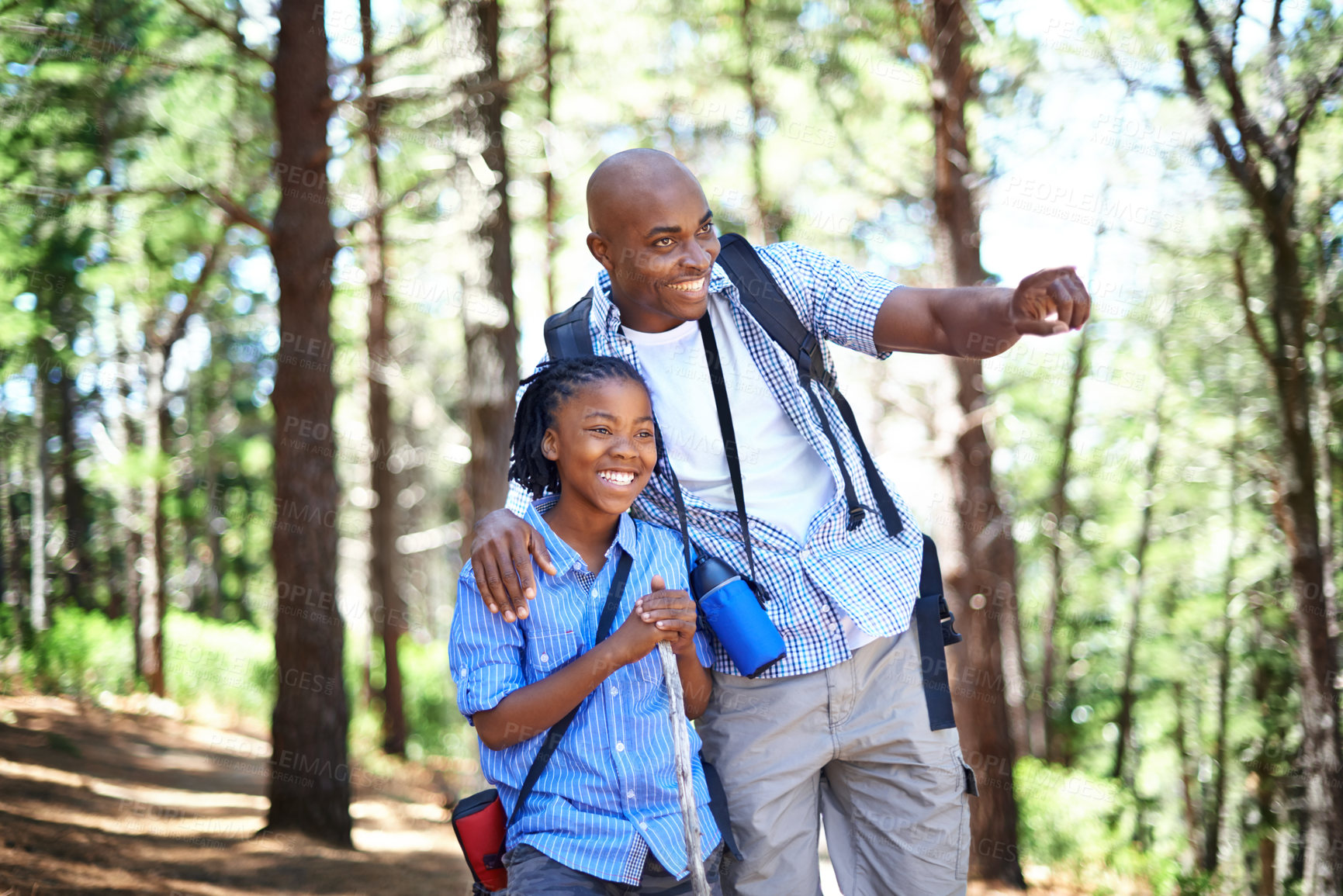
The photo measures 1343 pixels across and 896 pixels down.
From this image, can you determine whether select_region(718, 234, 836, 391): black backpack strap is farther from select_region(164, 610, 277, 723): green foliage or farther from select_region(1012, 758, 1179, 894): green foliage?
select_region(164, 610, 277, 723): green foliage

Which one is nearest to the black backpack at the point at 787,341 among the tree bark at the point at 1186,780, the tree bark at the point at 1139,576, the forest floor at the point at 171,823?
the forest floor at the point at 171,823

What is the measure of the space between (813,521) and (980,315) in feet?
1.96

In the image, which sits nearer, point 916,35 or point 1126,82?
point 1126,82

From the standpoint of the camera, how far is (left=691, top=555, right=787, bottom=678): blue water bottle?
7.38 feet

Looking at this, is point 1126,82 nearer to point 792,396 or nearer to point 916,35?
point 916,35

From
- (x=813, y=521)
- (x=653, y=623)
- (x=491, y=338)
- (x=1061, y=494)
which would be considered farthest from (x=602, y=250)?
(x=1061, y=494)

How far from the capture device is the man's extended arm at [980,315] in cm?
198

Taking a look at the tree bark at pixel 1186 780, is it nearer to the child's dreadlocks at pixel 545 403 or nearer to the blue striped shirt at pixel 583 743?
the blue striped shirt at pixel 583 743

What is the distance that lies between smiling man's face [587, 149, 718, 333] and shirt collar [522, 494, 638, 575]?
51 cm

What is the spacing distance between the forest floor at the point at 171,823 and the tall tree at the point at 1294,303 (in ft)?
7.96

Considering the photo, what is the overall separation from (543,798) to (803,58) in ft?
29.9

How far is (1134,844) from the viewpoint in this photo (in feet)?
36.1

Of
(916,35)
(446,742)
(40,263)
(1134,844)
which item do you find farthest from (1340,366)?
(40,263)

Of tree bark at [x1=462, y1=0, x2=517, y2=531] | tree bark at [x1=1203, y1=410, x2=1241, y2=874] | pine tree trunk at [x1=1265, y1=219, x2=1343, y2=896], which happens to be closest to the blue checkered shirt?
tree bark at [x1=462, y1=0, x2=517, y2=531]
